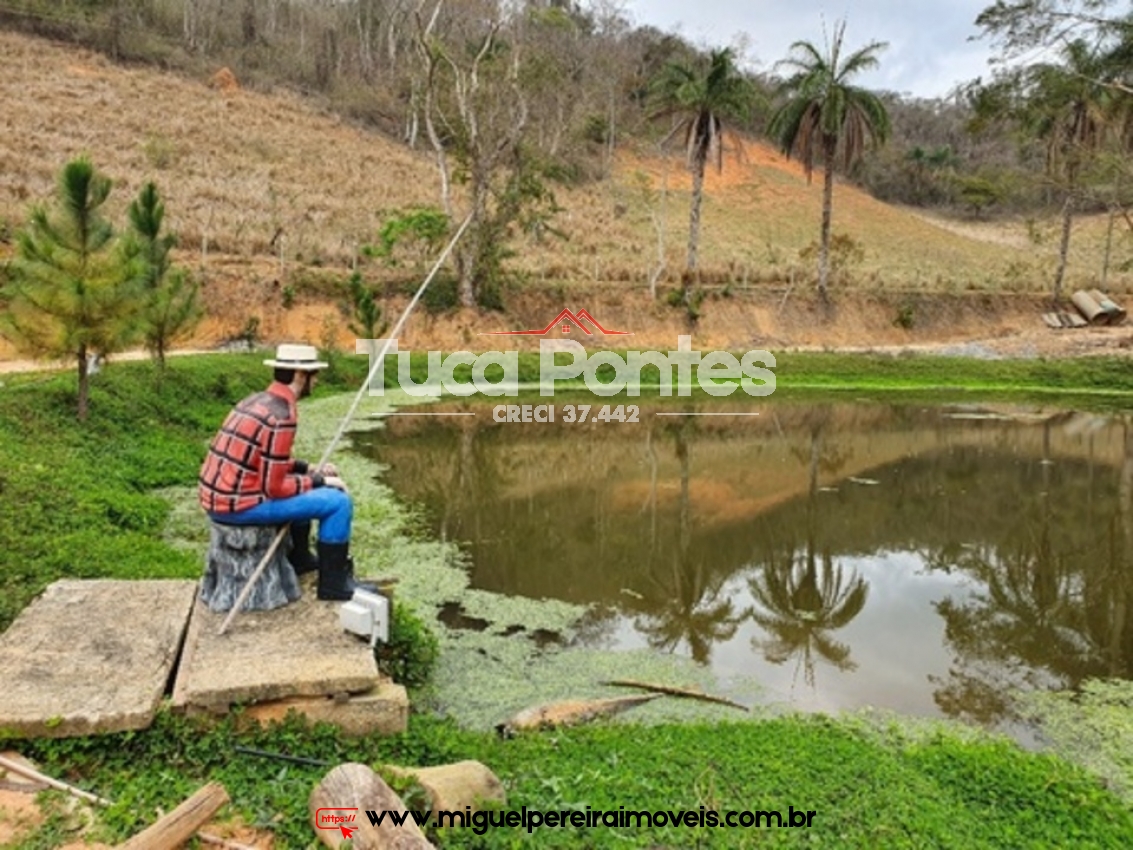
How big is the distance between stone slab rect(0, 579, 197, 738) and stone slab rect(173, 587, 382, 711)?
15 cm

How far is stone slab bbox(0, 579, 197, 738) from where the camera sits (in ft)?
12.9

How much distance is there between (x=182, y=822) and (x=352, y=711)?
1109 millimetres

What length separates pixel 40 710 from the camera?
394cm

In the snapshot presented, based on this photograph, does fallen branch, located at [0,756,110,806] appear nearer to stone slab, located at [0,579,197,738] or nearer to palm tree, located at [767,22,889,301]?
stone slab, located at [0,579,197,738]

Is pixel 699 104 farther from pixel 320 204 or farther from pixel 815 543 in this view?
pixel 815 543

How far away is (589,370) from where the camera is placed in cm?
2411

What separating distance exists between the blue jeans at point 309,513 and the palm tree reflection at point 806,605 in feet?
11.7

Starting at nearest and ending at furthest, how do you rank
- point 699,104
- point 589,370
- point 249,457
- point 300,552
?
point 249,457 < point 300,552 < point 589,370 < point 699,104

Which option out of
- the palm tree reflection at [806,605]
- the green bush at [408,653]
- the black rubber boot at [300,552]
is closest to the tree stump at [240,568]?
the black rubber boot at [300,552]

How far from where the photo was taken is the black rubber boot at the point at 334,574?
530 cm

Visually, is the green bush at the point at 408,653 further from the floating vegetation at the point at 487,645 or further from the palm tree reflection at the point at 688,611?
the palm tree reflection at the point at 688,611

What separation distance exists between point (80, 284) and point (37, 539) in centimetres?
521

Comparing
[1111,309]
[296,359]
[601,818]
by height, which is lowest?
[601,818]

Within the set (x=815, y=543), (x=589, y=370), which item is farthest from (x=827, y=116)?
(x=815, y=543)
